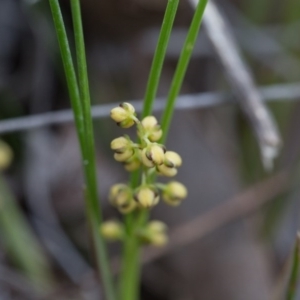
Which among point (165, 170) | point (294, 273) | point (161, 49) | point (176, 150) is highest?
point (176, 150)

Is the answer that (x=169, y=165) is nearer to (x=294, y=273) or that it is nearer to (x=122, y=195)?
(x=122, y=195)

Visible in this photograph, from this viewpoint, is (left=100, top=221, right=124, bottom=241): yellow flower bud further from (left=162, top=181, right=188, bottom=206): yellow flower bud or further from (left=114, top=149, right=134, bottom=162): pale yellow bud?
(left=114, top=149, right=134, bottom=162): pale yellow bud

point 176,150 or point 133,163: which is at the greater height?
point 176,150

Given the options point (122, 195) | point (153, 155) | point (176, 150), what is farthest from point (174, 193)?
point (176, 150)

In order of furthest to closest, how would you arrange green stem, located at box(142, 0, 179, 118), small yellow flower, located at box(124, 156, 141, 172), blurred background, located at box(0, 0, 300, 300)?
blurred background, located at box(0, 0, 300, 300)
small yellow flower, located at box(124, 156, 141, 172)
green stem, located at box(142, 0, 179, 118)

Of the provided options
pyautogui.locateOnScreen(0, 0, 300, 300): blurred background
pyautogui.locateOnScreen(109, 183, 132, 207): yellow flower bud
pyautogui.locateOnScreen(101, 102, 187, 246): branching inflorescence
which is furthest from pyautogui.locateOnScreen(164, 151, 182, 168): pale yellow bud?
pyautogui.locateOnScreen(0, 0, 300, 300): blurred background

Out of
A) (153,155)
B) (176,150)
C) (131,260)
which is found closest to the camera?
(153,155)

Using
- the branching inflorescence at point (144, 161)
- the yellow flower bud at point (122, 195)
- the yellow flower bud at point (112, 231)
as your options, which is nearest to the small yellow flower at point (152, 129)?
→ the branching inflorescence at point (144, 161)
